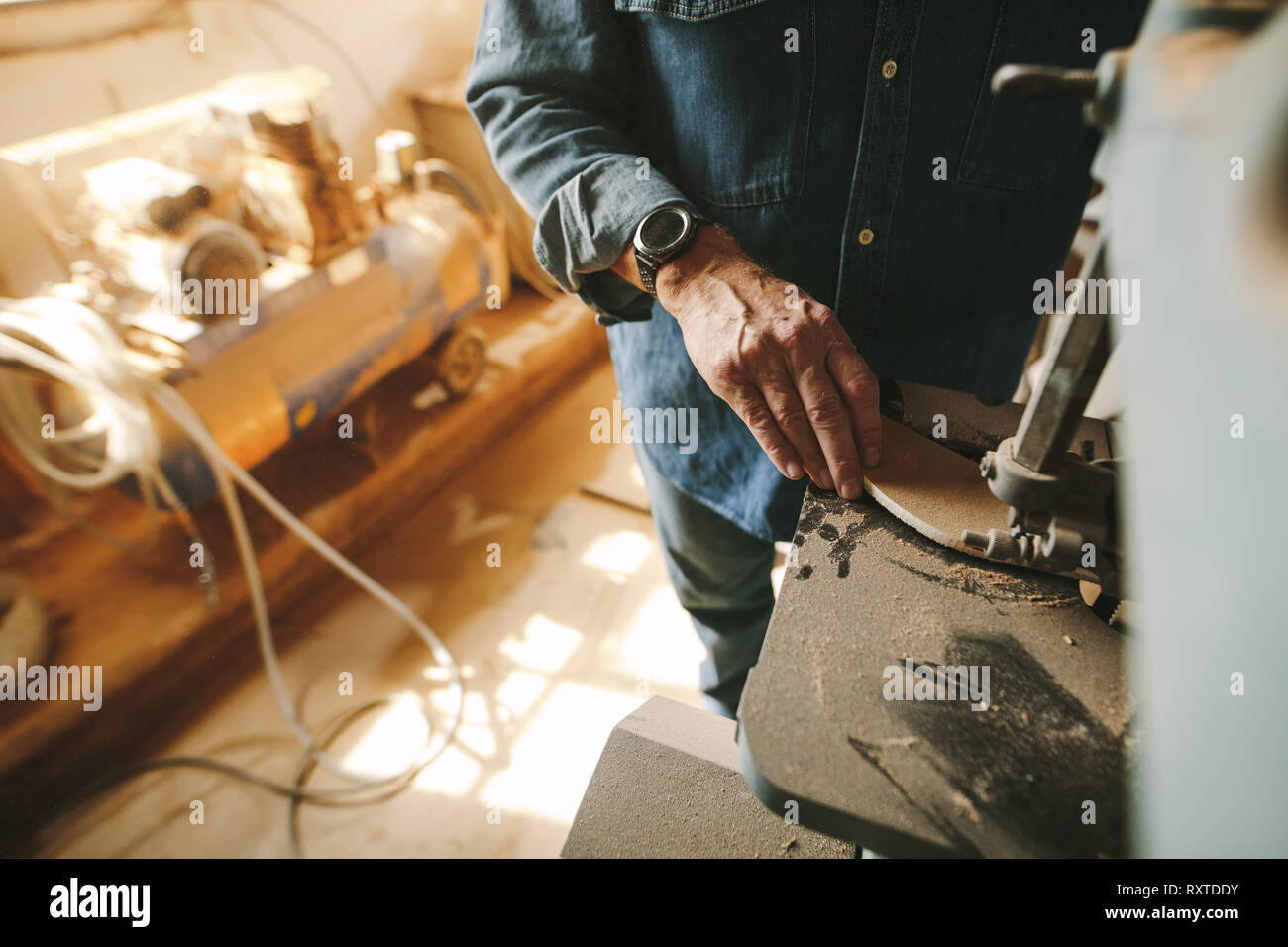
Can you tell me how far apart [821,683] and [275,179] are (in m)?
1.87

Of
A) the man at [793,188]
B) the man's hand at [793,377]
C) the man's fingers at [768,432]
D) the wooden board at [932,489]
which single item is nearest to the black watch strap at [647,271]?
the man at [793,188]

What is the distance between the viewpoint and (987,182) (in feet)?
2.97

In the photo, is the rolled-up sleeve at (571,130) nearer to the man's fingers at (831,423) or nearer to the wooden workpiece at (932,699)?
the man's fingers at (831,423)

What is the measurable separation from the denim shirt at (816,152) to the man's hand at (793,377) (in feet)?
0.63

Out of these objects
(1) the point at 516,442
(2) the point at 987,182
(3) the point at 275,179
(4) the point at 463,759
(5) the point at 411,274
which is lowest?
(4) the point at 463,759

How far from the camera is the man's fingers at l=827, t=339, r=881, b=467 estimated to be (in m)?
0.76

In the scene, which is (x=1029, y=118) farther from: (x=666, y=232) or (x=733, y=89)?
(x=666, y=232)

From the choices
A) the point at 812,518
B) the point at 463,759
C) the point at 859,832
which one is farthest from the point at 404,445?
the point at 859,832

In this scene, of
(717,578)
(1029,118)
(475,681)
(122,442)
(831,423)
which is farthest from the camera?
(475,681)

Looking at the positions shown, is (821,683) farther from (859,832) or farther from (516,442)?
(516,442)

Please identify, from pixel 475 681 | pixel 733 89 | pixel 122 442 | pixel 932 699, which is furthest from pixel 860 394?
pixel 122 442

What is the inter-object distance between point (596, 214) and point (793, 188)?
264 millimetres

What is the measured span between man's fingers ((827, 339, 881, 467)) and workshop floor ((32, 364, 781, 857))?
1.21 meters

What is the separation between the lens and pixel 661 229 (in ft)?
2.92
